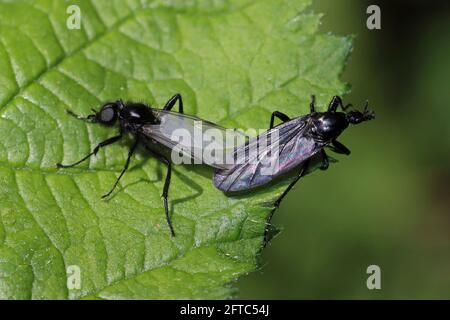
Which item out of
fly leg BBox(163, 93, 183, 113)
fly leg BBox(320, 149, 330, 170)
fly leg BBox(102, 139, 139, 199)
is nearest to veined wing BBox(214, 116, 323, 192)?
fly leg BBox(320, 149, 330, 170)

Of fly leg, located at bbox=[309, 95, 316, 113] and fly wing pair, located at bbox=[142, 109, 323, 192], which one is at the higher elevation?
fly leg, located at bbox=[309, 95, 316, 113]

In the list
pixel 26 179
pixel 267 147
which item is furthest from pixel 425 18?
pixel 26 179

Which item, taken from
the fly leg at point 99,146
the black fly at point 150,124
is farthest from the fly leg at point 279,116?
the fly leg at point 99,146

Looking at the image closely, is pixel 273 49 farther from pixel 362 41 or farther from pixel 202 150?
pixel 362 41

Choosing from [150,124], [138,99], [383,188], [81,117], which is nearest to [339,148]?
[150,124]

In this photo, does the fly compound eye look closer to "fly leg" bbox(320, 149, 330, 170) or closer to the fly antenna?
the fly antenna

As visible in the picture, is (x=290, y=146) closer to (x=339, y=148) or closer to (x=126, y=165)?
(x=339, y=148)
